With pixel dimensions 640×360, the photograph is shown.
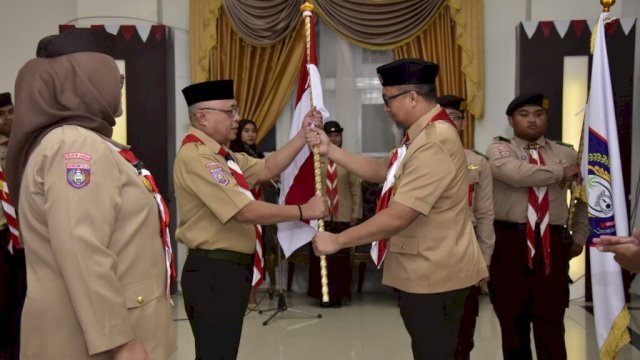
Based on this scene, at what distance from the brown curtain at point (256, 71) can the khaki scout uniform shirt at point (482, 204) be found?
285 cm

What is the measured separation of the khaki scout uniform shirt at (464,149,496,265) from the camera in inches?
129

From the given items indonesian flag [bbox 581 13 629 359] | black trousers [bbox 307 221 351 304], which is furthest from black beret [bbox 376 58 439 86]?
black trousers [bbox 307 221 351 304]

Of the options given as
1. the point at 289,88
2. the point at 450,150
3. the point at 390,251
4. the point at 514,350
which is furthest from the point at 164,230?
the point at 289,88

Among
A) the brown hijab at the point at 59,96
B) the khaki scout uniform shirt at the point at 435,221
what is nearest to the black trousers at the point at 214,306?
the khaki scout uniform shirt at the point at 435,221

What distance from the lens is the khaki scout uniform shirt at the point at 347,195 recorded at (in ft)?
18.3

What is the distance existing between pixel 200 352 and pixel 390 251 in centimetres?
92

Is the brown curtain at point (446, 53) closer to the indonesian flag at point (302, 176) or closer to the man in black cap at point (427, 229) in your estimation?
the indonesian flag at point (302, 176)

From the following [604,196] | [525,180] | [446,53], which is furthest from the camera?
[446,53]

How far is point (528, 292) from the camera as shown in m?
3.31

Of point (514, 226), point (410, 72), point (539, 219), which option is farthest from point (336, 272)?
point (410, 72)

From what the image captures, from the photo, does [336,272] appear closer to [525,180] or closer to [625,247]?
[525,180]

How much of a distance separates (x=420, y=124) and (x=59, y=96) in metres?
1.39

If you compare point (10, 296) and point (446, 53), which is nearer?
point (10, 296)

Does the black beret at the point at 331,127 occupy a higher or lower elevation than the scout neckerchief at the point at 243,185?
higher
